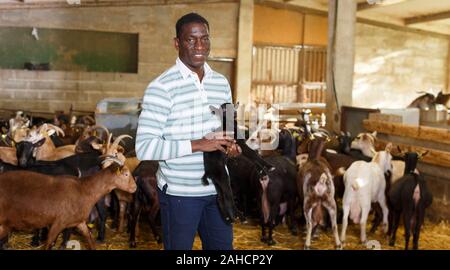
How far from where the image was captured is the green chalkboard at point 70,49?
13344mm

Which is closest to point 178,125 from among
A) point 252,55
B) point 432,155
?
point 432,155

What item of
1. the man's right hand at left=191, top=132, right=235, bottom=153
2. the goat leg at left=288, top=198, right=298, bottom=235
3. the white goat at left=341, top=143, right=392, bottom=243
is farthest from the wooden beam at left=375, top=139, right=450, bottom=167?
the man's right hand at left=191, top=132, right=235, bottom=153

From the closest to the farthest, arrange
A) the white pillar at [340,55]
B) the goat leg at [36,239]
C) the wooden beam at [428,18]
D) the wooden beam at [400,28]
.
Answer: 1. the goat leg at [36,239]
2. the white pillar at [340,55]
3. the wooden beam at [428,18]
4. the wooden beam at [400,28]

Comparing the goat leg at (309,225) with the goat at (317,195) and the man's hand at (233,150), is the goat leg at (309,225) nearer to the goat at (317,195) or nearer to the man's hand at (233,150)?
the goat at (317,195)

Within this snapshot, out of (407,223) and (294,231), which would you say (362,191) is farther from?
(294,231)

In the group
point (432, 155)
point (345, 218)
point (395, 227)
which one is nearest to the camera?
point (345, 218)

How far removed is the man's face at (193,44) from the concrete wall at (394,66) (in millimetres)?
13640

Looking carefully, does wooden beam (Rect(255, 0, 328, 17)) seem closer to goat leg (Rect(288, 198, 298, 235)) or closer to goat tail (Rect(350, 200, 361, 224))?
goat leg (Rect(288, 198, 298, 235))

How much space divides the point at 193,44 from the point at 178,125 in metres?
0.42

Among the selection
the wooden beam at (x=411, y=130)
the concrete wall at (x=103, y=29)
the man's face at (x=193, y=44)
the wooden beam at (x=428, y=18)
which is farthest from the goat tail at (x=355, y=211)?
the wooden beam at (x=428, y=18)

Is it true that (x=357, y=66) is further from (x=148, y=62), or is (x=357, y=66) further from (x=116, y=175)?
(x=116, y=175)

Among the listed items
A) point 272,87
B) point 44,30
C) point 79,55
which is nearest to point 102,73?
point 79,55

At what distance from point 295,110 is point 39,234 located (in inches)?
407

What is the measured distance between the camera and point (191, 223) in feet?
9.20
